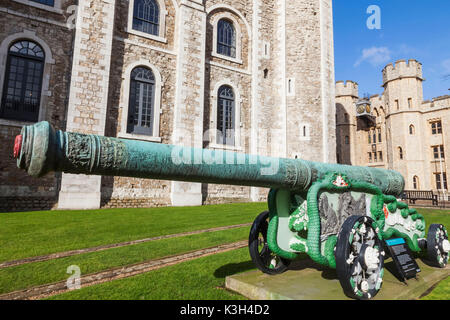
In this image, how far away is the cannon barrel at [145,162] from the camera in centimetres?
152

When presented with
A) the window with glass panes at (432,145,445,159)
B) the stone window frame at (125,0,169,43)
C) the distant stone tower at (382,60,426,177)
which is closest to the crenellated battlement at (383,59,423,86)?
the distant stone tower at (382,60,426,177)

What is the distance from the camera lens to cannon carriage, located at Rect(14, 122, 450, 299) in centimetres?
164

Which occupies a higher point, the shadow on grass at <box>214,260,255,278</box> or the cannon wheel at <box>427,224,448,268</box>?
the cannon wheel at <box>427,224,448,268</box>

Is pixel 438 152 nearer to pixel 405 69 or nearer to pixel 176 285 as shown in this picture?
pixel 405 69

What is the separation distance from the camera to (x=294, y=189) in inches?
101

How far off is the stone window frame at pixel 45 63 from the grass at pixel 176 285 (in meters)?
9.35

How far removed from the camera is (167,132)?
42.1 ft

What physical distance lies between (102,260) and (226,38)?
14303 millimetres

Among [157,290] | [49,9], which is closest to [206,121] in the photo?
[49,9]

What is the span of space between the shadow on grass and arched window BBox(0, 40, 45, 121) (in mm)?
10273

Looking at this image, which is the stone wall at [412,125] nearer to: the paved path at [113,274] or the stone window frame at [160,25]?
the stone window frame at [160,25]

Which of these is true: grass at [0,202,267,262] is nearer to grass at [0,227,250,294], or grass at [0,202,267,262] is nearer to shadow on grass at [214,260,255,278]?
grass at [0,227,250,294]
